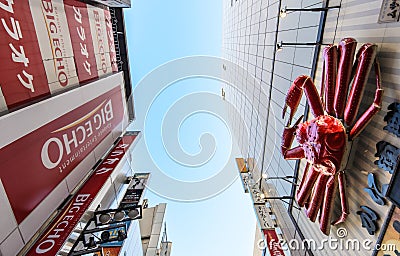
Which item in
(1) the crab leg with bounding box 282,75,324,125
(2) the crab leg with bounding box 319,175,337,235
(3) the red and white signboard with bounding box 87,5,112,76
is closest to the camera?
(2) the crab leg with bounding box 319,175,337,235

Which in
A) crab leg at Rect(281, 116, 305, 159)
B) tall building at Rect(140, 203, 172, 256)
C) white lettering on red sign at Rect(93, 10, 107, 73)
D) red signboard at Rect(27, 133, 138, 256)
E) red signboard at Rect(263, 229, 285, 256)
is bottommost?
tall building at Rect(140, 203, 172, 256)

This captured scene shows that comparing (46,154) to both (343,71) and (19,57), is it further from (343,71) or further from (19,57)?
(343,71)

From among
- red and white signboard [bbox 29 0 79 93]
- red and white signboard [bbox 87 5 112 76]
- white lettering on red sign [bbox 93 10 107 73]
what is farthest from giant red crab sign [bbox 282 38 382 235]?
white lettering on red sign [bbox 93 10 107 73]

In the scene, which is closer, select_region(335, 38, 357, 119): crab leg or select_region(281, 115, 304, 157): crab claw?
select_region(335, 38, 357, 119): crab leg

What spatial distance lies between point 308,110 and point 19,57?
17.6ft

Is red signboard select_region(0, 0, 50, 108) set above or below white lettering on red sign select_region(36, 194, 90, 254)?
above

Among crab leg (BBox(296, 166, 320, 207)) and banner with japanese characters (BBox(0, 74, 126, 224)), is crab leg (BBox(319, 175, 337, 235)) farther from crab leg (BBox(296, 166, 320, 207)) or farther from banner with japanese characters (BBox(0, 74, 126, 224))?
banner with japanese characters (BBox(0, 74, 126, 224))

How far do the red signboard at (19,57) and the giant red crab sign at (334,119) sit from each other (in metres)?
4.60

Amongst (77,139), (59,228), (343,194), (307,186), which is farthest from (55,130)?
(343,194)

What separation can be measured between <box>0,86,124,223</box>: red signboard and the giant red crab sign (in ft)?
14.6

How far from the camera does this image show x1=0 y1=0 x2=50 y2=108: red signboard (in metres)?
3.53

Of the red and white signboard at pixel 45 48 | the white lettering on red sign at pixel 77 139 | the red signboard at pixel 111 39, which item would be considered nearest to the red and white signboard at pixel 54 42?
the red and white signboard at pixel 45 48

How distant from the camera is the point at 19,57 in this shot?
12.5ft

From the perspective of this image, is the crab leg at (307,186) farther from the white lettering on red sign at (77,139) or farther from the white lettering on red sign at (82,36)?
the white lettering on red sign at (82,36)
